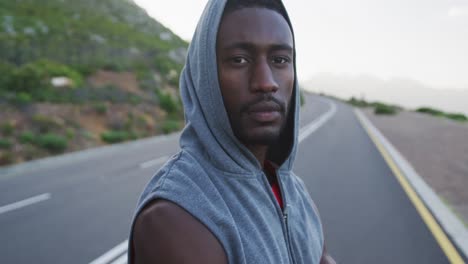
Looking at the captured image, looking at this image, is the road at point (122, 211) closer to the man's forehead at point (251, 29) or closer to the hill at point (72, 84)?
the hill at point (72, 84)

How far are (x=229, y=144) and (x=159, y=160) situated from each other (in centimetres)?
927

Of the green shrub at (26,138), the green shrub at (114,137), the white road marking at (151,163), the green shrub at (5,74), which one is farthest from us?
the green shrub at (5,74)

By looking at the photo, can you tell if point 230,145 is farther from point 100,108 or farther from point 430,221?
point 100,108

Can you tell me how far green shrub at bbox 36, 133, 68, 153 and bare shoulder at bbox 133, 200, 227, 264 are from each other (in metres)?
11.9

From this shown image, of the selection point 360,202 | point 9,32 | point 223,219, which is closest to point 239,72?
point 223,219

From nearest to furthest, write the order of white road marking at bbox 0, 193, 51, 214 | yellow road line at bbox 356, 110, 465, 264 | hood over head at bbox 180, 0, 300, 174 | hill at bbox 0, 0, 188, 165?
1. hood over head at bbox 180, 0, 300, 174
2. yellow road line at bbox 356, 110, 465, 264
3. white road marking at bbox 0, 193, 51, 214
4. hill at bbox 0, 0, 188, 165

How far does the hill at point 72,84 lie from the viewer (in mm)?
13047

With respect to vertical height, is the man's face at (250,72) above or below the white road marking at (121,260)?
above

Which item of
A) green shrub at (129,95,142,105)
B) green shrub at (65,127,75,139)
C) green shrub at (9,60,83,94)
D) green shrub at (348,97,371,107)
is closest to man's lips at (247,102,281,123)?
green shrub at (65,127,75,139)

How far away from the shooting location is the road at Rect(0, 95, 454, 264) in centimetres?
442

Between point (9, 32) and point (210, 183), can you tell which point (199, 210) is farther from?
point (9, 32)

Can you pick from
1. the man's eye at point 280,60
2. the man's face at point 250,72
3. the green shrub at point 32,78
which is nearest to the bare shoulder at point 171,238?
the man's face at point 250,72

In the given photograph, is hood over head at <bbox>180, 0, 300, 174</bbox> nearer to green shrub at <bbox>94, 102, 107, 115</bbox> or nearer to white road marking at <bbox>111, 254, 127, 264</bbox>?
white road marking at <bbox>111, 254, 127, 264</bbox>

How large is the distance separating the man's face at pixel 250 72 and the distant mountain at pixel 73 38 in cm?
2045
